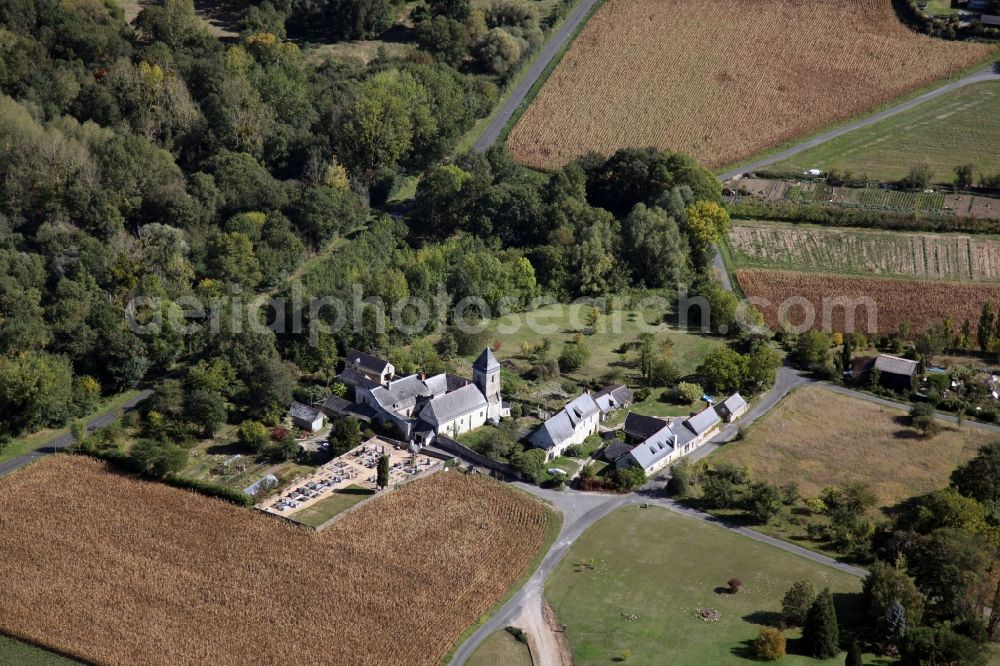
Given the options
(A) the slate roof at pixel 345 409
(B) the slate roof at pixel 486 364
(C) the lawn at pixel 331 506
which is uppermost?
(B) the slate roof at pixel 486 364

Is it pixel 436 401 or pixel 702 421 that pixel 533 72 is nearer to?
pixel 702 421

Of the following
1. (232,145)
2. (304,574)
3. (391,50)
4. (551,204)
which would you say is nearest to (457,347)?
(551,204)

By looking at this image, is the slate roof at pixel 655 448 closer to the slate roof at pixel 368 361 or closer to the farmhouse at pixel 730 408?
the farmhouse at pixel 730 408

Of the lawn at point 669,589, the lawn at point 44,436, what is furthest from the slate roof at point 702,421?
the lawn at point 44,436

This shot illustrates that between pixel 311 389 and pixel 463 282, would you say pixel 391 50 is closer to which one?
pixel 463 282

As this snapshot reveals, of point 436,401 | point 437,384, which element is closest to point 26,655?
point 436,401
